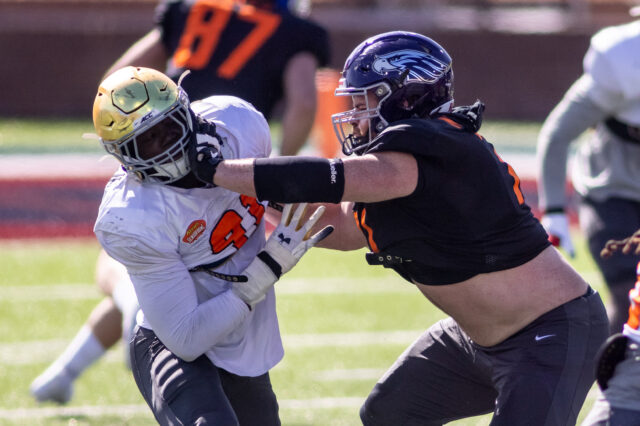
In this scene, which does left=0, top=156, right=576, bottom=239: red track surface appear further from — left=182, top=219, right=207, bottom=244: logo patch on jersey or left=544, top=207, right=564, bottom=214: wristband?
left=182, top=219, right=207, bottom=244: logo patch on jersey

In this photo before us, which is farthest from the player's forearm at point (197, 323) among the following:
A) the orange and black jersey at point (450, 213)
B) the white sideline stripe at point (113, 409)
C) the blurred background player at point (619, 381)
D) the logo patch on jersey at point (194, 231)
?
the white sideline stripe at point (113, 409)

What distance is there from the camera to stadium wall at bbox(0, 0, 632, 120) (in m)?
14.7

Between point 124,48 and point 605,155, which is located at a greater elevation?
point 605,155

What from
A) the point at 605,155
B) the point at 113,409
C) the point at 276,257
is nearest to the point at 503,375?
the point at 276,257

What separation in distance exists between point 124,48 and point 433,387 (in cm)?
1231

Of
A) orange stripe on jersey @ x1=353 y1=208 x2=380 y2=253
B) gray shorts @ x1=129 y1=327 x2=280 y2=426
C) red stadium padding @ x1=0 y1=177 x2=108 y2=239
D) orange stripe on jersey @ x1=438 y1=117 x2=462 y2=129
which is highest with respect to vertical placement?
orange stripe on jersey @ x1=438 y1=117 x2=462 y2=129

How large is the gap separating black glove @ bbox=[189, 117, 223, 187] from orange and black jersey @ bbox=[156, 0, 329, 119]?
2.01 metres

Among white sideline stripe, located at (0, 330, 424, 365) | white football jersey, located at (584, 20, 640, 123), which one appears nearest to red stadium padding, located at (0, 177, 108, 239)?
white sideline stripe, located at (0, 330, 424, 365)

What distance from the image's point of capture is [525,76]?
52.1ft

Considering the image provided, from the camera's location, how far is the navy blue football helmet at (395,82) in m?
2.90

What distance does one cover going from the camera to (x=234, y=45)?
4969 millimetres

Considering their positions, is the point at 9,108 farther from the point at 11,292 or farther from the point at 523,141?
the point at 11,292

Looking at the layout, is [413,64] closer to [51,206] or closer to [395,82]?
[395,82]

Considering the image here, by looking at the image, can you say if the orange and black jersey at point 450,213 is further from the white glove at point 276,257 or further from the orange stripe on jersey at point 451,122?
the white glove at point 276,257
